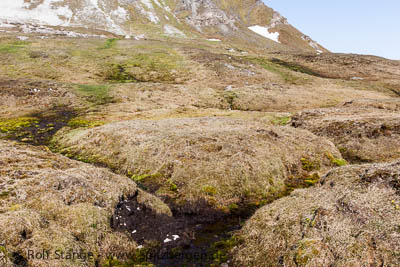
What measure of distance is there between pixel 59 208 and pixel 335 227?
534 inches

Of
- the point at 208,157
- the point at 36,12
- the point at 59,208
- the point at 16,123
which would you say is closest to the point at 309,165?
the point at 208,157

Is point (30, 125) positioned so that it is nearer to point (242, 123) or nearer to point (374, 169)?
point (242, 123)

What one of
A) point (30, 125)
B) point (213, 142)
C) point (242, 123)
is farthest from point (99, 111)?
point (213, 142)

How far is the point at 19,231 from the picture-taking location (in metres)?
10.9

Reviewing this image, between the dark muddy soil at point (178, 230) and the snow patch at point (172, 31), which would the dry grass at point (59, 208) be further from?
the snow patch at point (172, 31)

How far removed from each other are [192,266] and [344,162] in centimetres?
2137

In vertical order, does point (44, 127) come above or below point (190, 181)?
below

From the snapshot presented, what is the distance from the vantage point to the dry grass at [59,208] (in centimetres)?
1101

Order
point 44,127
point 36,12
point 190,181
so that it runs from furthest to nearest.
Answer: point 36,12 → point 44,127 → point 190,181

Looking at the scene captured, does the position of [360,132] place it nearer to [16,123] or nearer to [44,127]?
[44,127]

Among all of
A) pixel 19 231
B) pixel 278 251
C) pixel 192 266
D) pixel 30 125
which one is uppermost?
pixel 278 251

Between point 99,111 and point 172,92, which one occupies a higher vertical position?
point 172,92

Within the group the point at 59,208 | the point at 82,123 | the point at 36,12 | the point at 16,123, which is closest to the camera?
the point at 59,208

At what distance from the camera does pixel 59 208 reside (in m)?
13.6
